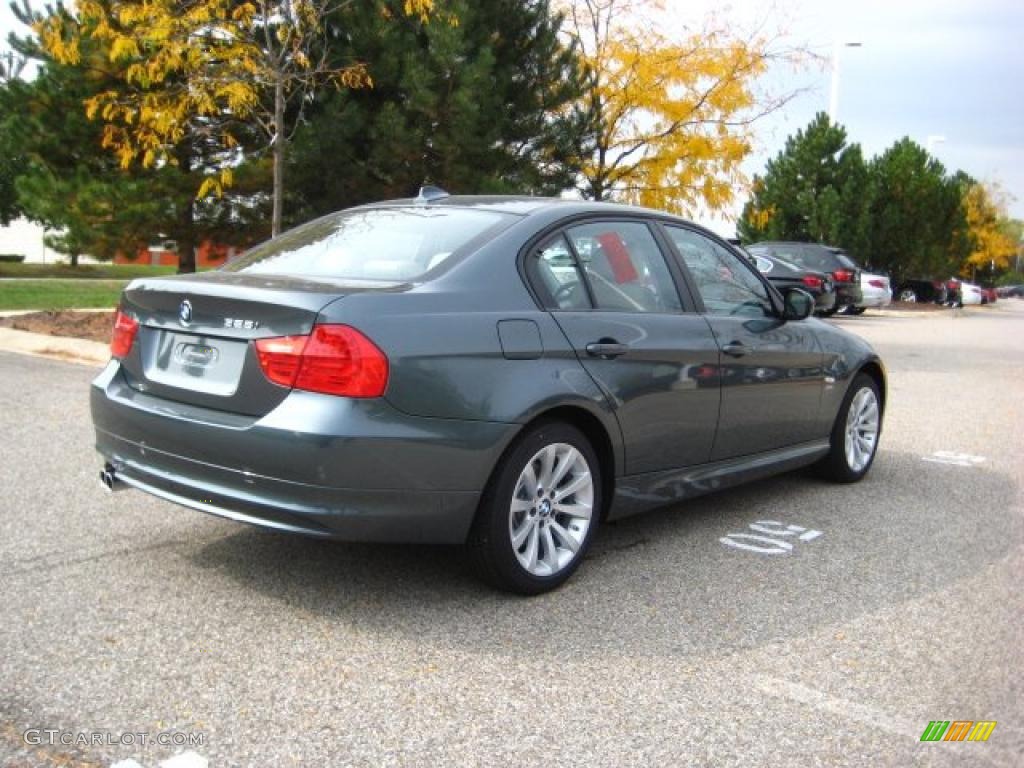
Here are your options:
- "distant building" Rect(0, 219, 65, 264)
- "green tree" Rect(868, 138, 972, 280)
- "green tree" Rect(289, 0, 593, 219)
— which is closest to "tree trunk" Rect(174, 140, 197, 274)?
"green tree" Rect(289, 0, 593, 219)

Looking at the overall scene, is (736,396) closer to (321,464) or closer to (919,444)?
(321,464)

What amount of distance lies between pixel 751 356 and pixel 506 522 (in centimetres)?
188

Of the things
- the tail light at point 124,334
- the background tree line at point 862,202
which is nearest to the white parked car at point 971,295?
the background tree line at point 862,202

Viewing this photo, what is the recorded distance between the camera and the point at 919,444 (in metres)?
7.88

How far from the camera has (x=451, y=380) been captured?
142 inches

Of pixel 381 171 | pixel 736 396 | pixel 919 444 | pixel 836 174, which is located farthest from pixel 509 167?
pixel 836 174

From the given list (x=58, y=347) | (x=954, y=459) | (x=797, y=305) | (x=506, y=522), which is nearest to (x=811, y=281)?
(x=954, y=459)

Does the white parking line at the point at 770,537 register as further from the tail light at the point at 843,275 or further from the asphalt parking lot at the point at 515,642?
the tail light at the point at 843,275

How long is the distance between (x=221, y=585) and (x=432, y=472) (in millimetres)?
1073

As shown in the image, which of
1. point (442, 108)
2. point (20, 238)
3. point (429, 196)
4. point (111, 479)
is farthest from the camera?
point (20, 238)

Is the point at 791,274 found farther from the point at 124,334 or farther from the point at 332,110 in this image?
the point at 124,334

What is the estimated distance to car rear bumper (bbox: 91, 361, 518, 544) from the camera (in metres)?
3.43

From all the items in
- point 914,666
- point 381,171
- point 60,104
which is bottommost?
point 914,666

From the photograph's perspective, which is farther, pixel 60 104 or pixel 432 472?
pixel 60 104
